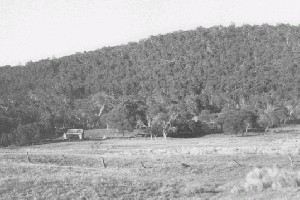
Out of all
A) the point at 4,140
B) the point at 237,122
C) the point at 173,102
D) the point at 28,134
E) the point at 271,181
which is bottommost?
the point at 271,181

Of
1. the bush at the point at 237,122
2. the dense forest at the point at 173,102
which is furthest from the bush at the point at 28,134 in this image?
the bush at the point at 237,122

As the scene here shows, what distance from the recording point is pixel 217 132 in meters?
93.1

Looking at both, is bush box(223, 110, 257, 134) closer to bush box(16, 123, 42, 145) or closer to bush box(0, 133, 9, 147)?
bush box(16, 123, 42, 145)

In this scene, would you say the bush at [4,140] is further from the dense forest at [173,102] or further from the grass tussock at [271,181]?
the grass tussock at [271,181]

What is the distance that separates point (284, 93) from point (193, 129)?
6998 centimetres

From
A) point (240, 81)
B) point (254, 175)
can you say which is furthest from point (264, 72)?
point (254, 175)

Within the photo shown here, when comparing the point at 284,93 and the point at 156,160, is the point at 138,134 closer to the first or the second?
the point at 156,160

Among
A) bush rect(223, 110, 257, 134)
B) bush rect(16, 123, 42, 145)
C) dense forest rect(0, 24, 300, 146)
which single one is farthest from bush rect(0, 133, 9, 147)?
bush rect(223, 110, 257, 134)

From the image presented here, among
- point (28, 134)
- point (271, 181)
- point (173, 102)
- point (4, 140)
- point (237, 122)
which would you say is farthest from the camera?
point (173, 102)

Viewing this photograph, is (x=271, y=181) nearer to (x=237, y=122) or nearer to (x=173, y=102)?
(x=237, y=122)

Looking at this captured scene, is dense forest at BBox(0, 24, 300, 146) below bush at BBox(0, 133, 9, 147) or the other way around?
the other way around

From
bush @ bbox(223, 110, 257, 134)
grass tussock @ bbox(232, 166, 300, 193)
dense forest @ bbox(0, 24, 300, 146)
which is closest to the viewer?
grass tussock @ bbox(232, 166, 300, 193)

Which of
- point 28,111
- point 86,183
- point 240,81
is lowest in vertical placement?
point 86,183

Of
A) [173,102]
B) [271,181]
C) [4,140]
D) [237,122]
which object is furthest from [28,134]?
[271,181]
